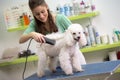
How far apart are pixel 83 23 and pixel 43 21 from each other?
1.46 metres

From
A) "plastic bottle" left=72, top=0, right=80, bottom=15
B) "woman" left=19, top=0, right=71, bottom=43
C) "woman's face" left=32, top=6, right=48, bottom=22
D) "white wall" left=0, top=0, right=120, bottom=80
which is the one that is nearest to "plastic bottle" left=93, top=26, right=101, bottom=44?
"white wall" left=0, top=0, right=120, bottom=80

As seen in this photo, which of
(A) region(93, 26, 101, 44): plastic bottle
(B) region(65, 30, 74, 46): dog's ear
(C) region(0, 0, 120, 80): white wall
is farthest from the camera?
(C) region(0, 0, 120, 80): white wall

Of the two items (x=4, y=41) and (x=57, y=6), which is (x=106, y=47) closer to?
(x=57, y=6)

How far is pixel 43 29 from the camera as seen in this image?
5.16 ft

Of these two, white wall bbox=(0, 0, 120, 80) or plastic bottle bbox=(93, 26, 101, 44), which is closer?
plastic bottle bbox=(93, 26, 101, 44)

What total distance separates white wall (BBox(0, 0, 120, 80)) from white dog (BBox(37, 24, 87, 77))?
4.82 ft

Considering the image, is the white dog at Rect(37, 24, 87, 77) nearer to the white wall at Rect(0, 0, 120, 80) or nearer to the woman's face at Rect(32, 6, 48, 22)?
the woman's face at Rect(32, 6, 48, 22)

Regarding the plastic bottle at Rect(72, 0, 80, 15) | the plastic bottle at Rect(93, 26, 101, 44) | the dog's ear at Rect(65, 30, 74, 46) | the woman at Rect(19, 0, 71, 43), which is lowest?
the plastic bottle at Rect(93, 26, 101, 44)

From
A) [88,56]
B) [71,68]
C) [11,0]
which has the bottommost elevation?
[88,56]

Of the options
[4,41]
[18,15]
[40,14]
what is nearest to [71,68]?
[40,14]

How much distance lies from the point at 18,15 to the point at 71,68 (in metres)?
1.75

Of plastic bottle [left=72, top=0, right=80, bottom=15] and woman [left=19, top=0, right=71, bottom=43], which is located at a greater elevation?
plastic bottle [left=72, top=0, right=80, bottom=15]

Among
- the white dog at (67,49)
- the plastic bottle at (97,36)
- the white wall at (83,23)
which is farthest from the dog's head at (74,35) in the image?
the white wall at (83,23)

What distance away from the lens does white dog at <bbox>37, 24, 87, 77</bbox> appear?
1.35 m
